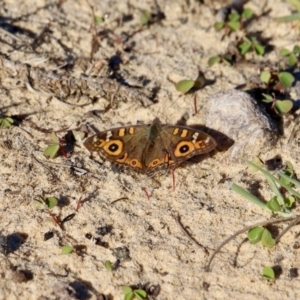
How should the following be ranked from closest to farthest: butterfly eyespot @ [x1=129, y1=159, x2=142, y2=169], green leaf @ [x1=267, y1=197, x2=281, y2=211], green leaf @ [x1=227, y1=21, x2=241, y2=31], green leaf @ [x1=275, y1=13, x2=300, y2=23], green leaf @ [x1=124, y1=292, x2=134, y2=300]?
green leaf @ [x1=124, y1=292, x2=134, y2=300], green leaf @ [x1=267, y1=197, x2=281, y2=211], butterfly eyespot @ [x1=129, y1=159, x2=142, y2=169], green leaf @ [x1=275, y1=13, x2=300, y2=23], green leaf @ [x1=227, y1=21, x2=241, y2=31]

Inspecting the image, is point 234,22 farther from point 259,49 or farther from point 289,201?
point 289,201

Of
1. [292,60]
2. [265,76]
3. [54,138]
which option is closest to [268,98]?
[265,76]

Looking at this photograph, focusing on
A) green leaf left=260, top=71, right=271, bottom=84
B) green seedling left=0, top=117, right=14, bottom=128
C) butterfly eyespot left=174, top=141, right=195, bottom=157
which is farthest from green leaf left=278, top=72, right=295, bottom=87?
green seedling left=0, top=117, right=14, bottom=128

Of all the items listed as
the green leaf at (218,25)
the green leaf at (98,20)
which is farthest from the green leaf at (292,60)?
the green leaf at (98,20)

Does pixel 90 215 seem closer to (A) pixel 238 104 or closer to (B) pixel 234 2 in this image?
(A) pixel 238 104

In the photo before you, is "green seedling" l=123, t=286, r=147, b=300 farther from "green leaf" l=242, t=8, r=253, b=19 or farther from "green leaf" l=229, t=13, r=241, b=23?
"green leaf" l=242, t=8, r=253, b=19

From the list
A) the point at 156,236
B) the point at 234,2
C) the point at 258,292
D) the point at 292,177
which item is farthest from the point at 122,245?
the point at 234,2
